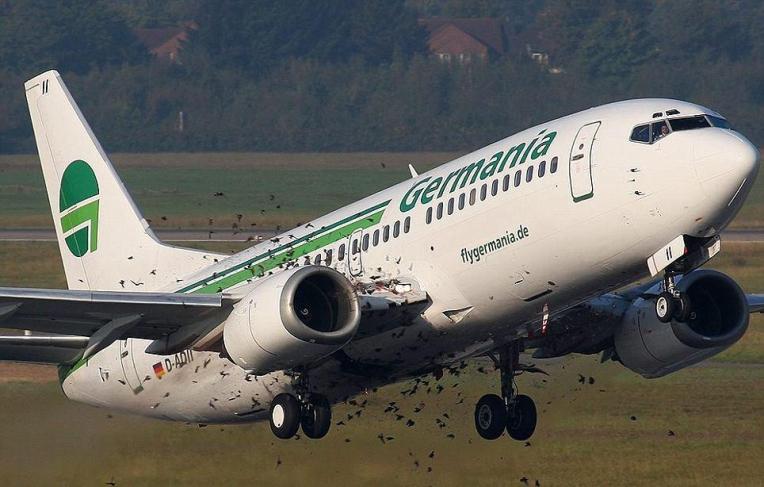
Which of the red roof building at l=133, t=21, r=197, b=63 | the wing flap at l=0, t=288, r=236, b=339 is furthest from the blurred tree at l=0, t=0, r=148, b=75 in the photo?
the wing flap at l=0, t=288, r=236, b=339

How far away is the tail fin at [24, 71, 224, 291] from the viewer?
38.6m

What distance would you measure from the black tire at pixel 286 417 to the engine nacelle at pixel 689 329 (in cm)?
740

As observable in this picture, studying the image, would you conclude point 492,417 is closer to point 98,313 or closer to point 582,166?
point 582,166

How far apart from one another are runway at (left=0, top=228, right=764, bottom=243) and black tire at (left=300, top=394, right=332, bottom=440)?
51680 mm

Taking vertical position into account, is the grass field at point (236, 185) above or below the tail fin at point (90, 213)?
below

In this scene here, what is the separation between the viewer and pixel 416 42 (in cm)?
15862

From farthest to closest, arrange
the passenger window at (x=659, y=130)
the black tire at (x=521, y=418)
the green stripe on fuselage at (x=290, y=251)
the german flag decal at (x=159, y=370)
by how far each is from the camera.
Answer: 1. the german flag decal at (x=159, y=370)
2. the black tire at (x=521, y=418)
3. the green stripe on fuselage at (x=290, y=251)
4. the passenger window at (x=659, y=130)

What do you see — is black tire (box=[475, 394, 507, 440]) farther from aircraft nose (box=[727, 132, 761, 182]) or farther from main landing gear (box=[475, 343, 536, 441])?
aircraft nose (box=[727, 132, 761, 182])

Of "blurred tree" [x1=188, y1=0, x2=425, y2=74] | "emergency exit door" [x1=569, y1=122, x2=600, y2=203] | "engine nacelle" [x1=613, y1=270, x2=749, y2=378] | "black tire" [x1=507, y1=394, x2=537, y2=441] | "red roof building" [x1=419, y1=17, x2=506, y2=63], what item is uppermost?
"emergency exit door" [x1=569, y1=122, x2=600, y2=203]

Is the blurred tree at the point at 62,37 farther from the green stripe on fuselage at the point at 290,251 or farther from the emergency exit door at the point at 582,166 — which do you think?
the emergency exit door at the point at 582,166

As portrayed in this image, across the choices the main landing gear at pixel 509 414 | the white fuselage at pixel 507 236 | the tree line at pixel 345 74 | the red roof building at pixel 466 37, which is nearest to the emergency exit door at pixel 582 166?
the white fuselage at pixel 507 236

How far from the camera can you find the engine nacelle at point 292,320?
99.2 feet

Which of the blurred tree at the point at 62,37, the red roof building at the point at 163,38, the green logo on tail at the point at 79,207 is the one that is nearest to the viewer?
the green logo on tail at the point at 79,207

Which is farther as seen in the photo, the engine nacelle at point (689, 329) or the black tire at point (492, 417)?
the black tire at point (492, 417)
